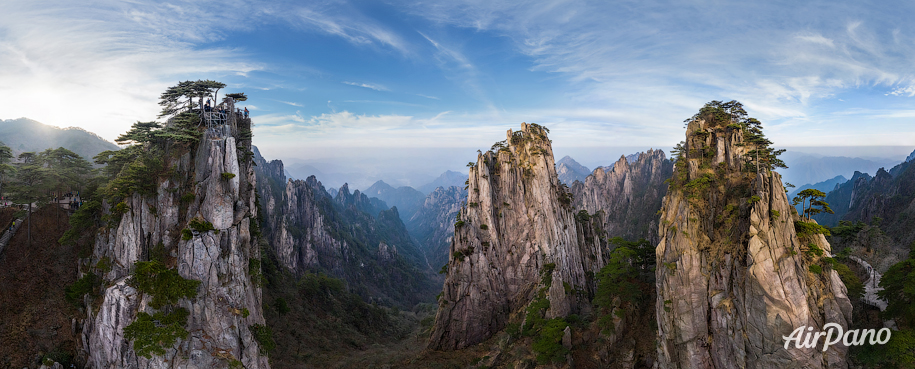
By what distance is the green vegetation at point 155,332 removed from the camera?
3372 cm

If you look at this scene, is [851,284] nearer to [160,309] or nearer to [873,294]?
[873,294]

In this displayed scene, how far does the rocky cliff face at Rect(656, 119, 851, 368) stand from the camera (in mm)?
25438

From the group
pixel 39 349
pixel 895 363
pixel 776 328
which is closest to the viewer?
pixel 895 363

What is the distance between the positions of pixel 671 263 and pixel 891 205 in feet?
339

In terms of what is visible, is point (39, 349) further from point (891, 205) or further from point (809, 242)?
point (891, 205)

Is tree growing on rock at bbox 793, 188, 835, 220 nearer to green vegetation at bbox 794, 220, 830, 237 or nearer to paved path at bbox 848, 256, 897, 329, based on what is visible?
green vegetation at bbox 794, 220, 830, 237

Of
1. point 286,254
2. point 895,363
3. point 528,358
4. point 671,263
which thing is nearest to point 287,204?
point 286,254

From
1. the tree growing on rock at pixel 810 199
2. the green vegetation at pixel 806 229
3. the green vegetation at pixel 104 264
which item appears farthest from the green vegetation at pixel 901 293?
the green vegetation at pixel 104 264

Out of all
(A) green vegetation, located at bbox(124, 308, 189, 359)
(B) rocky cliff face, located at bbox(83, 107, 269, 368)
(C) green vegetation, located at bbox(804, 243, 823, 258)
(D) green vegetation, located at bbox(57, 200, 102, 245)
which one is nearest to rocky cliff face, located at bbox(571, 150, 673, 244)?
(C) green vegetation, located at bbox(804, 243, 823, 258)

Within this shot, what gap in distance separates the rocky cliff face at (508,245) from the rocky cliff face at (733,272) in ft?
74.2

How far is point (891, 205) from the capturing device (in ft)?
285

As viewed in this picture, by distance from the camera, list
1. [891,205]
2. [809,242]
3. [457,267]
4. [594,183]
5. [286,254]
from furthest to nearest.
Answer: [594,183], [286,254], [891,205], [457,267], [809,242]

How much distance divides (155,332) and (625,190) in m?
192

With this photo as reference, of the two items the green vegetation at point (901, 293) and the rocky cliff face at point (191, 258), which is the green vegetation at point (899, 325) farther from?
the rocky cliff face at point (191, 258)
